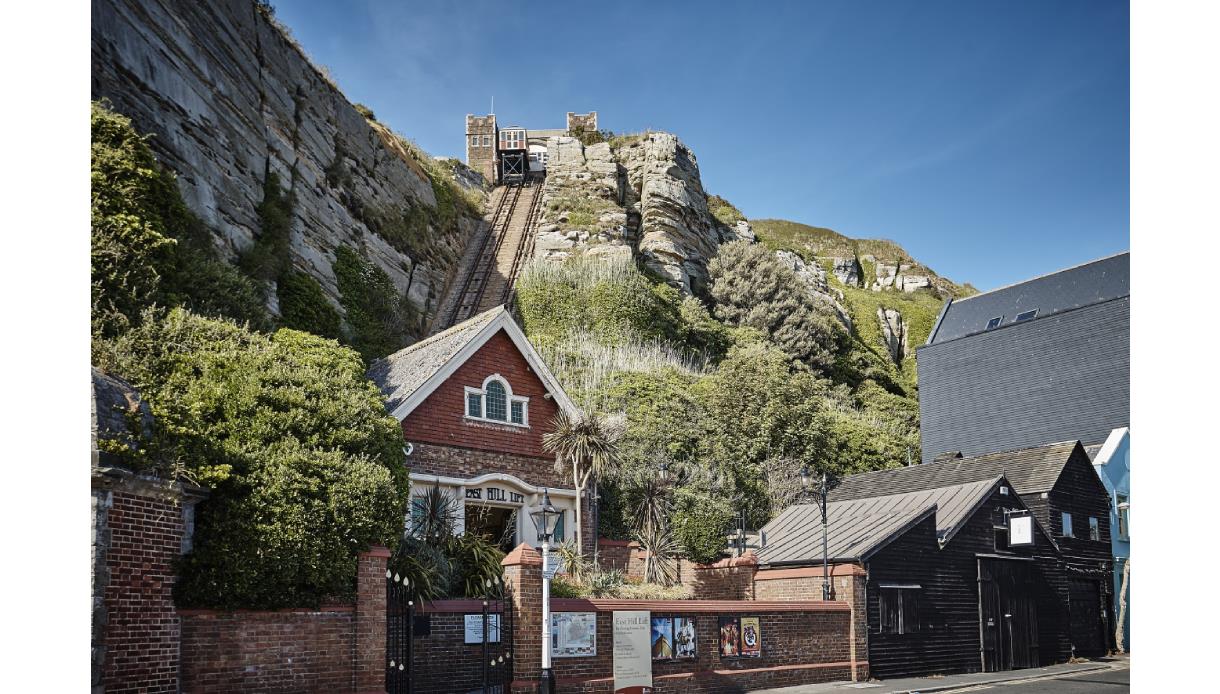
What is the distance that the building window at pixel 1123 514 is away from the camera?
94.2ft

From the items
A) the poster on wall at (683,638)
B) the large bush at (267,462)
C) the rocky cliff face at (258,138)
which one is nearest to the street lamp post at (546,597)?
the large bush at (267,462)

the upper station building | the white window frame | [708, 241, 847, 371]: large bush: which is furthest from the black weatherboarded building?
the upper station building

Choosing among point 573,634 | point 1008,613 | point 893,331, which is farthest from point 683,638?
point 893,331

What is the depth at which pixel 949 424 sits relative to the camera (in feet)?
120

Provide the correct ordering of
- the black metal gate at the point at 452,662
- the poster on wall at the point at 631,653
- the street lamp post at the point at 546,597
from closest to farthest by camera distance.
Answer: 1. the street lamp post at the point at 546,597
2. the black metal gate at the point at 452,662
3. the poster on wall at the point at 631,653

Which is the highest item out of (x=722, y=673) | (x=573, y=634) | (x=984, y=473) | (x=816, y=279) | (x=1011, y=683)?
(x=816, y=279)

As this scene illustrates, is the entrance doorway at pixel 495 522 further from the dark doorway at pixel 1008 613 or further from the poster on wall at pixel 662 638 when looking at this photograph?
the dark doorway at pixel 1008 613

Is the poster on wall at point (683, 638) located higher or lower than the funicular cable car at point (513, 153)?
lower

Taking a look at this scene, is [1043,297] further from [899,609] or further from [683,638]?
[683,638]

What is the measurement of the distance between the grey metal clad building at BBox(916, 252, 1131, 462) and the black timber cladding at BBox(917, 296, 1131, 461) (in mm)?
35

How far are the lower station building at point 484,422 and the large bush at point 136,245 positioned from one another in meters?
4.57

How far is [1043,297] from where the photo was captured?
1393 inches

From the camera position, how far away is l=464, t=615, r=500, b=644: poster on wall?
1494 centimetres

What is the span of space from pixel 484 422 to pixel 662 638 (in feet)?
25.8
